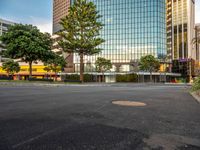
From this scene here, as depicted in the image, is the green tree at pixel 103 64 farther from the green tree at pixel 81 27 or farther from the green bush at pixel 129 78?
the green tree at pixel 81 27

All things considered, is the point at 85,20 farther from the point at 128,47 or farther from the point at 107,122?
the point at 128,47

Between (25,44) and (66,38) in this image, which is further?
(66,38)

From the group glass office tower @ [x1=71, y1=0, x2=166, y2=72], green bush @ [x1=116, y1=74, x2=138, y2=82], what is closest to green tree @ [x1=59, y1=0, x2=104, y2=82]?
green bush @ [x1=116, y1=74, x2=138, y2=82]

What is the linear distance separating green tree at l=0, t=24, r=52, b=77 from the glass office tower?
52.1 m

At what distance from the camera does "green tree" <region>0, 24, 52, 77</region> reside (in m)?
34.9

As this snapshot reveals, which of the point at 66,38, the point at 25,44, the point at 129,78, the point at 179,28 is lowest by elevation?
the point at 129,78

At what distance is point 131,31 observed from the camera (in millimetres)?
87375

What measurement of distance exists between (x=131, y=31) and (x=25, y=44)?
61.3 m

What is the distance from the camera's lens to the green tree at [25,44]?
34.9 metres

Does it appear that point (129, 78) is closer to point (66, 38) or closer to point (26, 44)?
point (66, 38)

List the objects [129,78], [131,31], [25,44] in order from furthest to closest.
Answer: [131,31], [129,78], [25,44]

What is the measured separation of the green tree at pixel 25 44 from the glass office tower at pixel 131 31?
5211 cm

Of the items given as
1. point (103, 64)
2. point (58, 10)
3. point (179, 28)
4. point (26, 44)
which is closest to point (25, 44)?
point (26, 44)

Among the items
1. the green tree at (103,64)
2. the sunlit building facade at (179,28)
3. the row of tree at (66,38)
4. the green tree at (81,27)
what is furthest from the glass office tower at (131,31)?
the green tree at (81,27)
